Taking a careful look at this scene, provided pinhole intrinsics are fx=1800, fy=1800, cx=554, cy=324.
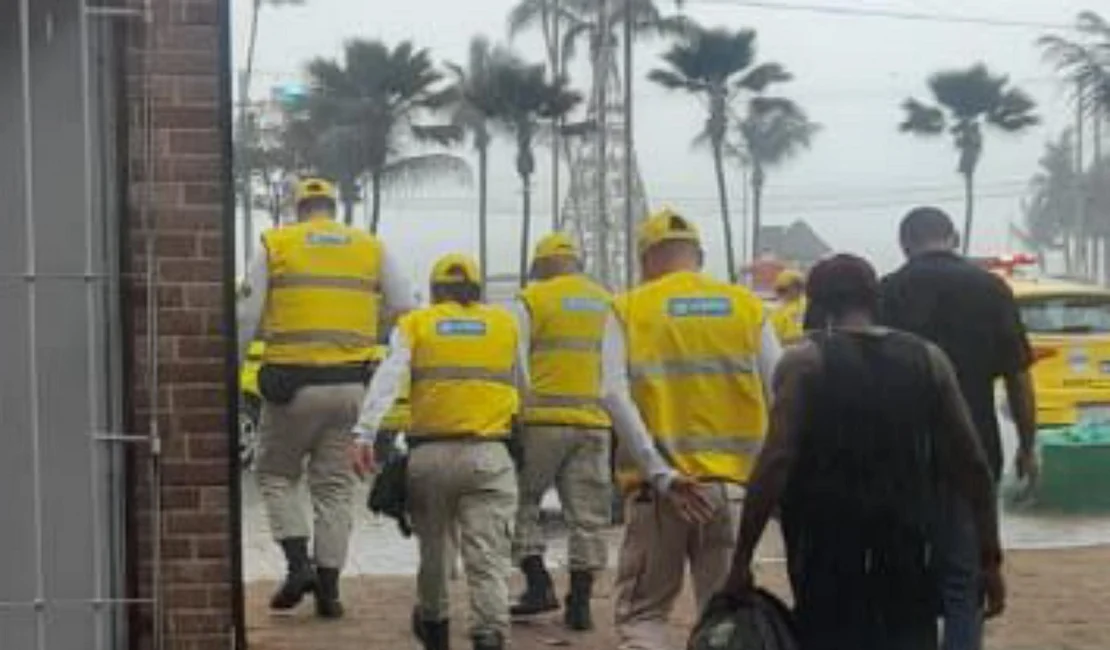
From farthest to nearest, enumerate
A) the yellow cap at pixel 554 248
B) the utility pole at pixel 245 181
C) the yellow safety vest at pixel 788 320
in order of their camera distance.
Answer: the yellow safety vest at pixel 788 320 → the utility pole at pixel 245 181 → the yellow cap at pixel 554 248

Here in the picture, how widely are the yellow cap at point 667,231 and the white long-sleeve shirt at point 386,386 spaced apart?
1.16 metres

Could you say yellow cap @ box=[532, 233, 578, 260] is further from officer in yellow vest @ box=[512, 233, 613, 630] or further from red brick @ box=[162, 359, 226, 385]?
red brick @ box=[162, 359, 226, 385]

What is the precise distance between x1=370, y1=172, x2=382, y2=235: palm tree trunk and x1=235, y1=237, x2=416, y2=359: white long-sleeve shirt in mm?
9102

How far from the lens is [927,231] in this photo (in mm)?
6863

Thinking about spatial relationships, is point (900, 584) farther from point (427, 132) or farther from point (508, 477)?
point (427, 132)

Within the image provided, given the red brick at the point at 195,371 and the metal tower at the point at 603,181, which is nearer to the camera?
the red brick at the point at 195,371

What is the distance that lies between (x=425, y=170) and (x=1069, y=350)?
11457mm

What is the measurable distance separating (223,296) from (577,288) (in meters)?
3.26

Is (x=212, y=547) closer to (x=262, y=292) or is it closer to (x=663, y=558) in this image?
(x=663, y=558)

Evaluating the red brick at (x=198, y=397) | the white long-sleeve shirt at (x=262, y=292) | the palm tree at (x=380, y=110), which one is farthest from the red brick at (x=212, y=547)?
the palm tree at (x=380, y=110)

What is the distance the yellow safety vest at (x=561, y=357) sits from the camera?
28.9ft

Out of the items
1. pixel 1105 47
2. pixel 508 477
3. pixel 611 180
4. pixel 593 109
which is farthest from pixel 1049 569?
pixel 1105 47

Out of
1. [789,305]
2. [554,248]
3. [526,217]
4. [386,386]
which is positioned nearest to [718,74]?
[526,217]

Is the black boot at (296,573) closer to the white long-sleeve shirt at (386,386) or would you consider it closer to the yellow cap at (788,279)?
the white long-sleeve shirt at (386,386)
